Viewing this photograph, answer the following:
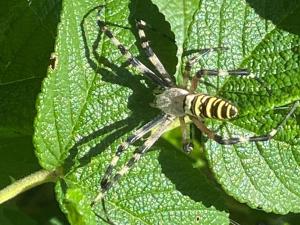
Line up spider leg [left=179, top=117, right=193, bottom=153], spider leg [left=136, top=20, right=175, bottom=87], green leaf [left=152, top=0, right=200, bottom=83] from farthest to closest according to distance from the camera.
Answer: spider leg [left=179, top=117, right=193, bottom=153]
green leaf [left=152, top=0, right=200, bottom=83]
spider leg [left=136, top=20, right=175, bottom=87]

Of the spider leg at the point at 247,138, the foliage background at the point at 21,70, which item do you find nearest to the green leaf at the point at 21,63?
the foliage background at the point at 21,70

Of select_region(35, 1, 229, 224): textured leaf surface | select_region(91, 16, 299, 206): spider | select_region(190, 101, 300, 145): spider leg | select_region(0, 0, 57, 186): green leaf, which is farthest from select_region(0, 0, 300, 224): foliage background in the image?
select_region(190, 101, 300, 145): spider leg

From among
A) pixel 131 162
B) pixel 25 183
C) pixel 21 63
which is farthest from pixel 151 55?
pixel 25 183

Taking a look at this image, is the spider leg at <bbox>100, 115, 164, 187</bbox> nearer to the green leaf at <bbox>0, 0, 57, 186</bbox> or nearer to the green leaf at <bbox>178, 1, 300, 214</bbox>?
the green leaf at <bbox>178, 1, 300, 214</bbox>

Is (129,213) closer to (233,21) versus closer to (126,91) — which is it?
(126,91)

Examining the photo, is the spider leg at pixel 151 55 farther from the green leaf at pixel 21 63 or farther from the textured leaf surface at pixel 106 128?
the green leaf at pixel 21 63

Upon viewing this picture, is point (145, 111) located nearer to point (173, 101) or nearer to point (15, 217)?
point (173, 101)
